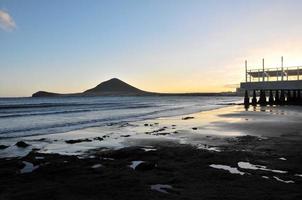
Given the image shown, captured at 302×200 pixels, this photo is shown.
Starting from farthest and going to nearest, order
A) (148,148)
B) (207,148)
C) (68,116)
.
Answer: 1. (68,116)
2. (148,148)
3. (207,148)

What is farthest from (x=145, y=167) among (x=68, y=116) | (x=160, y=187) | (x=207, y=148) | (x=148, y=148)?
(x=68, y=116)

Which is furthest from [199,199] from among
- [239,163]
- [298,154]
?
[298,154]

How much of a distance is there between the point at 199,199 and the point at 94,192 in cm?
212

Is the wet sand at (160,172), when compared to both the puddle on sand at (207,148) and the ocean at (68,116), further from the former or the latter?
the ocean at (68,116)

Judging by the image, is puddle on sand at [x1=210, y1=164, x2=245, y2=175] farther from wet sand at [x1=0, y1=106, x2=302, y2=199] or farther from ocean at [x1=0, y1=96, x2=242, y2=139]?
ocean at [x1=0, y1=96, x2=242, y2=139]

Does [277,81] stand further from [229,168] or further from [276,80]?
[229,168]

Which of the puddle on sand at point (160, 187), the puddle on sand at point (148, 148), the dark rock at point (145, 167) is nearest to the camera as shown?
the puddle on sand at point (160, 187)

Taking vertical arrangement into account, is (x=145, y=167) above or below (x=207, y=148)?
above

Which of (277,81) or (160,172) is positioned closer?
(160,172)

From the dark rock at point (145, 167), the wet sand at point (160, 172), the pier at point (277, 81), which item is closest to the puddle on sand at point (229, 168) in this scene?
the wet sand at point (160, 172)

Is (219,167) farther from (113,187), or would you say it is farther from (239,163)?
(113,187)

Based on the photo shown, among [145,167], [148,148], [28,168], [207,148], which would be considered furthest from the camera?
[148,148]

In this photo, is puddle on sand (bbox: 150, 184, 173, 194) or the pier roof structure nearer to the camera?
puddle on sand (bbox: 150, 184, 173, 194)

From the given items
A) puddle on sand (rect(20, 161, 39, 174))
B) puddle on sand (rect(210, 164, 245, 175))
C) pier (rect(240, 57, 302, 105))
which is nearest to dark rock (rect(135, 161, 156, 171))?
puddle on sand (rect(210, 164, 245, 175))
